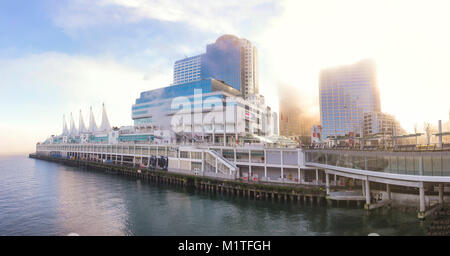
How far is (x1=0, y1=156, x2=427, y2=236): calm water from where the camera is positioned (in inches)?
1252

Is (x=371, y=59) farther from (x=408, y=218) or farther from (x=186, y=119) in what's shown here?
(x=408, y=218)

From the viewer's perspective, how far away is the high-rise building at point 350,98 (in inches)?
5846

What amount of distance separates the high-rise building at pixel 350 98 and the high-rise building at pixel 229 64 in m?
54.4

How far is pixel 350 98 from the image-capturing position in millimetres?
149125

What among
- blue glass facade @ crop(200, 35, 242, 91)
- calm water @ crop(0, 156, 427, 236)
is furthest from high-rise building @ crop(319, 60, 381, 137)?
calm water @ crop(0, 156, 427, 236)

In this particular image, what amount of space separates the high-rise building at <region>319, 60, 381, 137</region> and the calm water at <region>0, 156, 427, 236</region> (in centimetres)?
12156

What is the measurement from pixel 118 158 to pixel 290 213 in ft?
294

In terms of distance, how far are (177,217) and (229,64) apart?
15297 centimetres

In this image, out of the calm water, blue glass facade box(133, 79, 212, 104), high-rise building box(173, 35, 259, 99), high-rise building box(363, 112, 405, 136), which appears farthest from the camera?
high-rise building box(173, 35, 259, 99)

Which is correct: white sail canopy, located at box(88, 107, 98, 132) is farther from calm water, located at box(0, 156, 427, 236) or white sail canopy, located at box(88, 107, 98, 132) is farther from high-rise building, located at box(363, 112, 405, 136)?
high-rise building, located at box(363, 112, 405, 136)

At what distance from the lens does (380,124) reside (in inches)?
5758

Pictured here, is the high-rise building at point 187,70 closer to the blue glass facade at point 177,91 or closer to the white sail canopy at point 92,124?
the blue glass facade at point 177,91

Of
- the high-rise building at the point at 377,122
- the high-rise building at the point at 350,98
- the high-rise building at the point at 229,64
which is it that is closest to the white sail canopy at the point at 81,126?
the high-rise building at the point at 229,64
